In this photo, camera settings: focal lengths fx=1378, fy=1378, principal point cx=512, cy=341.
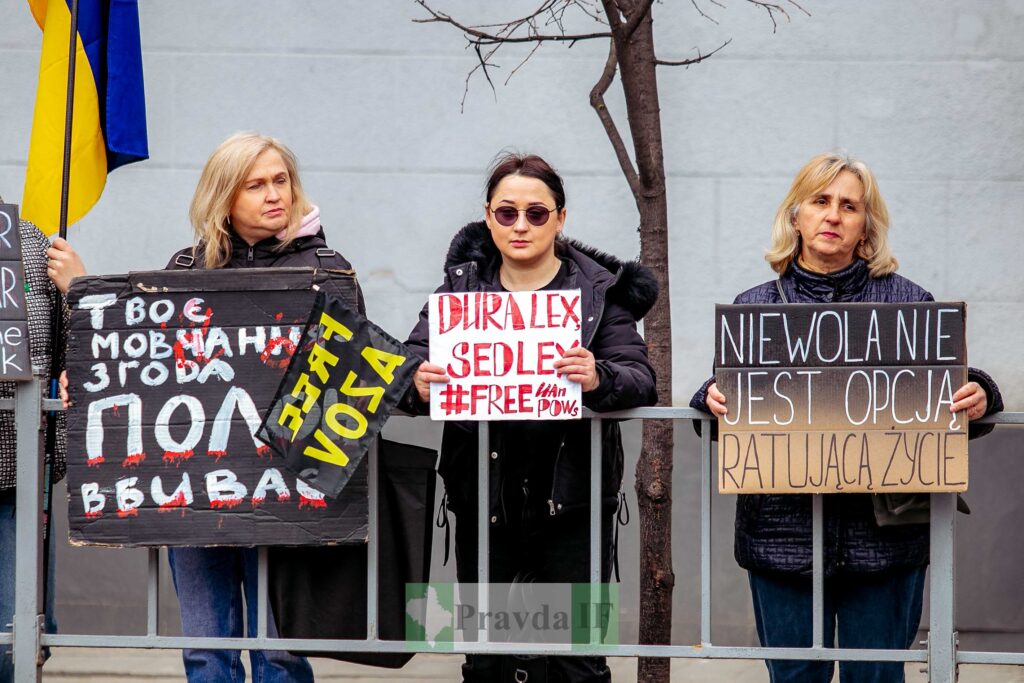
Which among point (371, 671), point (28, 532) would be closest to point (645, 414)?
point (28, 532)

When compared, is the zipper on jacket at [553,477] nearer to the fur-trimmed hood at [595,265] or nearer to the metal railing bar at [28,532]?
the fur-trimmed hood at [595,265]

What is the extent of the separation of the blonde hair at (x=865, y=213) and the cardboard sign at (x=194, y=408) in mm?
1295

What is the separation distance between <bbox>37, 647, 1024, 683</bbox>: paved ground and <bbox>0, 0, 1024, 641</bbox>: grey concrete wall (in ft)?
1.50

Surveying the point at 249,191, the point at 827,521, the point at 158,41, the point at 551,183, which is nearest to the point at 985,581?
the point at 827,521

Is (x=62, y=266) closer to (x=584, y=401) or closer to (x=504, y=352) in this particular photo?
(x=504, y=352)

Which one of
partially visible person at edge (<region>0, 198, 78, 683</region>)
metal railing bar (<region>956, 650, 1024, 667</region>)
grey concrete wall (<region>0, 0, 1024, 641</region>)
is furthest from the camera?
grey concrete wall (<region>0, 0, 1024, 641</region>)

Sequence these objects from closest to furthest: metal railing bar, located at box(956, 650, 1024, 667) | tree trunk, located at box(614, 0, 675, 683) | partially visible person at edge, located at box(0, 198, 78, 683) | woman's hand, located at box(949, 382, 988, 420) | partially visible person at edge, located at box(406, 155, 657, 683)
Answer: woman's hand, located at box(949, 382, 988, 420)
metal railing bar, located at box(956, 650, 1024, 667)
partially visible person at edge, located at box(406, 155, 657, 683)
partially visible person at edge, located at box(0, 198, 78, 683)
tree trunk, located at box(614, 0, 675, 683)

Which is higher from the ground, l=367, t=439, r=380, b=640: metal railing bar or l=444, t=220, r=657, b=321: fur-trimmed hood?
l=444, t=220, r=657, b=321: fur-trimmed hood

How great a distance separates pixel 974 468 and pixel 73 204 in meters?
4.34

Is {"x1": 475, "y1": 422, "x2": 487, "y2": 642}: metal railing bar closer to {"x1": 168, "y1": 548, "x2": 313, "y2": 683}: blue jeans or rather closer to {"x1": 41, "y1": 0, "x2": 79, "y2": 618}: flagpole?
{"x1": 168, "y1": 548, "x2": 313, "y2": 683}: blue jeans

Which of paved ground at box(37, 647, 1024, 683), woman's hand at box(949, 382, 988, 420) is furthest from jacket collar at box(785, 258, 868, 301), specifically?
paved ground at box(37, 647, 1024, 683)

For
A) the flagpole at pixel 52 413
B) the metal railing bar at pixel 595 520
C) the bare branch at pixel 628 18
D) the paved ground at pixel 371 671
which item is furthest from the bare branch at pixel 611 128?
the paved ground at pixel 371 671

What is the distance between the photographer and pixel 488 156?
691 centimetres

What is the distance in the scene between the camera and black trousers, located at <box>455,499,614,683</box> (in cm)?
401
